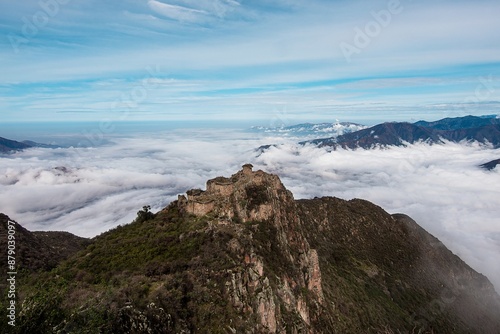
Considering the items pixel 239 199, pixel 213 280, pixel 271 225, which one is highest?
pixel 239 199

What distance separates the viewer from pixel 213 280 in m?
29.8

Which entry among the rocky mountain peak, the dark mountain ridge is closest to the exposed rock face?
the rocky mountain peak

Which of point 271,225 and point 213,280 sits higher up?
point 213,280

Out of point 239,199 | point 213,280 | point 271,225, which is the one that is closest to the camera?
point 213,280

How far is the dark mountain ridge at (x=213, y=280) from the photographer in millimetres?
22375

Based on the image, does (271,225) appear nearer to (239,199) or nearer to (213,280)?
(239,199)

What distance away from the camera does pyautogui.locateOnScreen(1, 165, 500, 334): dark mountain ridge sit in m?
22.4

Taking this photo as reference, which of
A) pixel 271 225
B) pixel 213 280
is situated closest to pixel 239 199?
pixel 271 225

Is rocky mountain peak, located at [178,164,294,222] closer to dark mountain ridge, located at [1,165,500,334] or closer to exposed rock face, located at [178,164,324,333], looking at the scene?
exposed rock face, located at [178,164,324,333]

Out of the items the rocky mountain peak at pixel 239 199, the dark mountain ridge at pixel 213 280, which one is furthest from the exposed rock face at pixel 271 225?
the dark mountain ridge at pixel 213 280

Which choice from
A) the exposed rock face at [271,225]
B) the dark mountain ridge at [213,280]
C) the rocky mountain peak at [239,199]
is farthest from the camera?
the rocky mountain peak at [239,199]

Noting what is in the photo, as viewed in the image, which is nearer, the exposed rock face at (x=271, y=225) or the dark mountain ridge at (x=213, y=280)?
the dark mountain ridge at (x=213, y=280)

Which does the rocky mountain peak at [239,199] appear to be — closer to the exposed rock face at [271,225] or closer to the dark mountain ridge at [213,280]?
the exposed rock face at [271,225]

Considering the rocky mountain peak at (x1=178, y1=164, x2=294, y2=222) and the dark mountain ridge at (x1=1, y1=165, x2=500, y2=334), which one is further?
the rocky mountain peak at (x1=178, y1=164, x2=294, y2=222)
